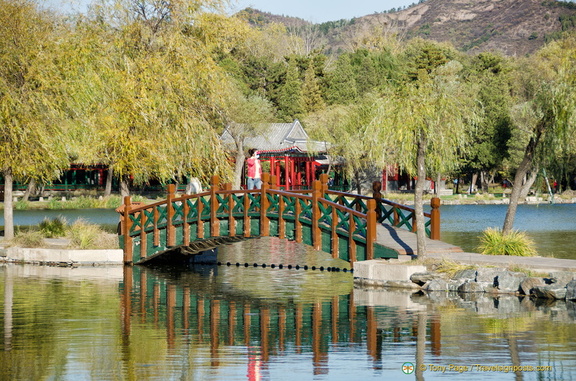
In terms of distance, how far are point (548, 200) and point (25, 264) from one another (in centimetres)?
4875

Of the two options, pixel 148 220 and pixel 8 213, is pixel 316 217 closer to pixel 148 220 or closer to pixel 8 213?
pixel 148 220

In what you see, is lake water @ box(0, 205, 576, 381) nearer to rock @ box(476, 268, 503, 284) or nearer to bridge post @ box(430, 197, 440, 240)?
rock @ box(476, 268, 503, 284)

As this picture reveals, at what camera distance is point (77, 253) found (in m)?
28.8

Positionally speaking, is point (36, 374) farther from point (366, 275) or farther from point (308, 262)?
point (308, 262)

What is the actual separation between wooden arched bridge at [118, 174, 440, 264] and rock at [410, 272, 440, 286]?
47.3 inches

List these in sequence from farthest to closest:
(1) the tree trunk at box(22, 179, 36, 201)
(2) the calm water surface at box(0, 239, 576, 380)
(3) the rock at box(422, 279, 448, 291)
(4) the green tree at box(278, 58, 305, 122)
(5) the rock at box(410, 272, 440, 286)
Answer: (4) the green tree at box(278, 58, 305, 122)
(1) the tree trunk at box(22, 179, 36, 201)
(5) the rock at box(410, 272, 440, 286)
(3) the rock at box(422, 279, 448, 291)
(2) the calm water surface at box(0, 239, 576, 380)

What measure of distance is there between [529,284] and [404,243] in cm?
403

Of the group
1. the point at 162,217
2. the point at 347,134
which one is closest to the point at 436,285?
the point at 162,217

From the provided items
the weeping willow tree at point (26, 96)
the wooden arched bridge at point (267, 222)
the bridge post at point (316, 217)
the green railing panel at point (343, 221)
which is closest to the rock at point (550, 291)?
the wooden arched bridge at point (267, 222)

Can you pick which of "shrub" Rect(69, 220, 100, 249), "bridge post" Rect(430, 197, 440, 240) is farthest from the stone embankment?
"shrub" Rect(69, 220, 100, 249)

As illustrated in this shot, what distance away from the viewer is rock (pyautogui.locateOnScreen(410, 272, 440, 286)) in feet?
70.8

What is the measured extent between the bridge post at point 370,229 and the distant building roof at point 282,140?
151 feet

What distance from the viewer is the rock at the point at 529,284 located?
20.1m

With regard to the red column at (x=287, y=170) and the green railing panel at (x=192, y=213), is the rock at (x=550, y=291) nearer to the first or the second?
the green railing panel at (x=192, y=213)
